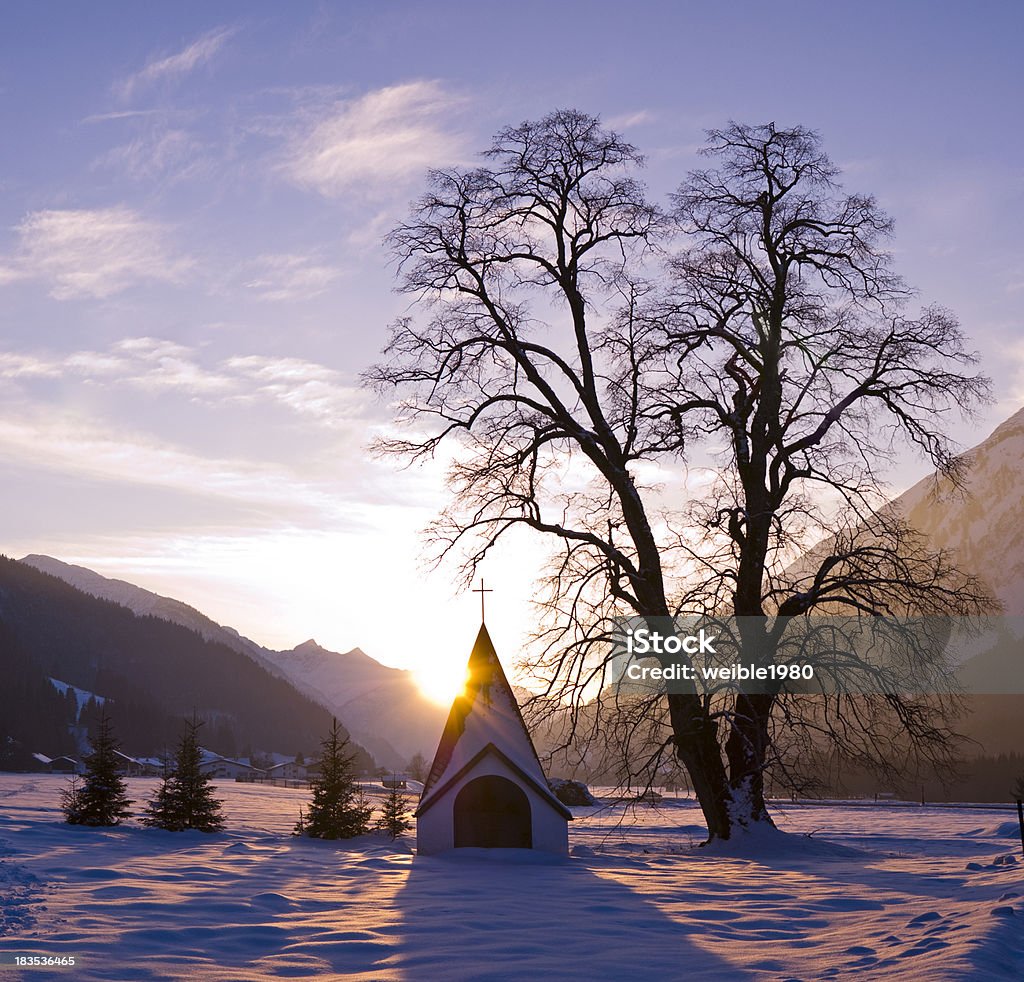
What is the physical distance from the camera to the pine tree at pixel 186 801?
27325 mm

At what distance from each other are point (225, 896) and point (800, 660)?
12658 mm

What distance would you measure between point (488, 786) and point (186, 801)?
9.32 meters

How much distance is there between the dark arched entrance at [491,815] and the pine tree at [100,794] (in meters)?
8.97

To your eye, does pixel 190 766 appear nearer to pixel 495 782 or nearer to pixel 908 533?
pixel 495 782

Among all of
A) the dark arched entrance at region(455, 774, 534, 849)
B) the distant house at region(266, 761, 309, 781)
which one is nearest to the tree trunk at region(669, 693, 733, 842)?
the dark arched entrance at region(455, 774, 534, 849)

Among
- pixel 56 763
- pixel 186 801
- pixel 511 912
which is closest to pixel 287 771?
pixel 56 763

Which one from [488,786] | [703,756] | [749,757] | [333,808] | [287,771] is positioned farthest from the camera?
[287,771]

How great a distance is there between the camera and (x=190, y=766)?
27984 millimetres

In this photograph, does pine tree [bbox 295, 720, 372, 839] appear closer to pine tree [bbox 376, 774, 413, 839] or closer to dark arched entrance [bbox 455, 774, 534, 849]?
pine tree [bbox 376, 774, 413, 839]

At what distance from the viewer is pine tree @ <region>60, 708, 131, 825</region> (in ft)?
85.8

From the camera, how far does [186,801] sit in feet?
90.8

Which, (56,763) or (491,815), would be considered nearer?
(491,815)

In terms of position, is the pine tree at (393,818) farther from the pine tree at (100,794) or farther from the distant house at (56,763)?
the distant house at (56,763)

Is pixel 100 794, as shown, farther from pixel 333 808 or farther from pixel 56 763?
pixel 56 763
